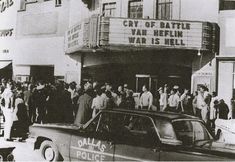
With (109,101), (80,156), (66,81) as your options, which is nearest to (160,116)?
(80,156)

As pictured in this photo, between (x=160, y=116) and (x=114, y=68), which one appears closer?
(x=160, y=116)

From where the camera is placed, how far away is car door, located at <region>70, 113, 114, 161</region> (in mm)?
3551

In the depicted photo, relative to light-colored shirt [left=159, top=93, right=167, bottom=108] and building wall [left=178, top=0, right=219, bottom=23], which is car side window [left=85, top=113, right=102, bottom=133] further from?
building wall [left=178, top=0, right=219, bottom=23]

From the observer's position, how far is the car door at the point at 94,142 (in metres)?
3.55

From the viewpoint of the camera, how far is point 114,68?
7.61m

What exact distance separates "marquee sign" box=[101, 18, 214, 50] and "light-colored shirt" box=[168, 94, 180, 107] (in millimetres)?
1280

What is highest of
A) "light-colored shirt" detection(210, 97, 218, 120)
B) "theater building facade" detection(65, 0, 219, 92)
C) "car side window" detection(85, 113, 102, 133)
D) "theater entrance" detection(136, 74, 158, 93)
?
"theater building facade" detection(65, 0, 219, 92)

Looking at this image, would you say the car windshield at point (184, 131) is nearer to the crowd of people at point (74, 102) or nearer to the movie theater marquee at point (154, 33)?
the crowd of people at point (74, 102)

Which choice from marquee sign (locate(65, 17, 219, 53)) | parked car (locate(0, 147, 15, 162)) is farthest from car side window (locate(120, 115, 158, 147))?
marquee sign (locate(65, 17, 219, 53))

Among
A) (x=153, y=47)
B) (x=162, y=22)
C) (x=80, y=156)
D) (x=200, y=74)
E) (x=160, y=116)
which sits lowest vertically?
(x=80, y=156)

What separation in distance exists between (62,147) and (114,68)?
3.78m

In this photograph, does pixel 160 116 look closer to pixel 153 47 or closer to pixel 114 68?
pixel 153 47

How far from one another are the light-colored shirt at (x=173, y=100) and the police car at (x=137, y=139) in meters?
2.08

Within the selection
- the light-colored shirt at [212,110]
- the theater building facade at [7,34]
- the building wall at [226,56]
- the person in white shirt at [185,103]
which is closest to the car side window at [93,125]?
the light-colored shirt at [212,110]
